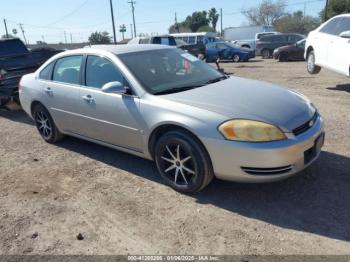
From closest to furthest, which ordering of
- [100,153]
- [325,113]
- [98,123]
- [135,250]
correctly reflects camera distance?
[135,250]
[98,123]
[100,153]
[325,113]

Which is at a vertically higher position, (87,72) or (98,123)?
(87,72)

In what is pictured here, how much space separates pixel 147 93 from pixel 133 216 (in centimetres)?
134

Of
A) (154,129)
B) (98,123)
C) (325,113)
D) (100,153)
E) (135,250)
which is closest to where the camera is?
(135,250)

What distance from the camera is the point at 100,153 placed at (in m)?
5.30

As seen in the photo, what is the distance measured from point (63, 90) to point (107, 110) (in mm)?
1059

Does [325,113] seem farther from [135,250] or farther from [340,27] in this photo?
Answer: [135,250]

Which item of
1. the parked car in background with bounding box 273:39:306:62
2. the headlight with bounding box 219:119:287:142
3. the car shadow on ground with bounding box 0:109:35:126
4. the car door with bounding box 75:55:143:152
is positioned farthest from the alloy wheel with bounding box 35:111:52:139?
the parked car in background with bounding box 273:39:306:62

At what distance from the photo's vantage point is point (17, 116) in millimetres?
8344

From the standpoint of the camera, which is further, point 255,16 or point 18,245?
point 255,16

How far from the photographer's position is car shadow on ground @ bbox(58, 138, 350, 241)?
3219 millimetres

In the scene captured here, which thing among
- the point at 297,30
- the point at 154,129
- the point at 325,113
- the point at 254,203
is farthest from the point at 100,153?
the point at 297,30

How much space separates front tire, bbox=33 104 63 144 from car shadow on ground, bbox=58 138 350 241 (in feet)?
5.92

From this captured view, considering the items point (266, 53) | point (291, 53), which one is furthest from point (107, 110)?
point (266, 53)

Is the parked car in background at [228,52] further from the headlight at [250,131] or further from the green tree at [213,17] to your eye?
the green tree at [213,17]
